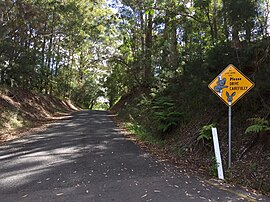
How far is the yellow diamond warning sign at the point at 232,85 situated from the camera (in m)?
5.73

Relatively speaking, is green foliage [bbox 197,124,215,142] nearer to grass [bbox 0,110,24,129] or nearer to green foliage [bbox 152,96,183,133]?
green foliage [bbox 152,96,183,133]

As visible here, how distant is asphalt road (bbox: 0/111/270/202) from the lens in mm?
4094

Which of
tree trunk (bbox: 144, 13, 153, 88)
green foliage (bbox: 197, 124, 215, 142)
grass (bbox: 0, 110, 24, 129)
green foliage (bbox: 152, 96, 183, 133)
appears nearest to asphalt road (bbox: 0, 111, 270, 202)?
green foliage (bbox: 197, 124, 215, 142)

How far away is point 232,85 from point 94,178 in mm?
3782

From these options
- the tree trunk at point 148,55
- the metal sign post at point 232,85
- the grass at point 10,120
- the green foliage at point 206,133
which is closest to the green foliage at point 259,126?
the metal sign post at point 232,85

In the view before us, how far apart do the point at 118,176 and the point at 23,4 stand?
13.8m

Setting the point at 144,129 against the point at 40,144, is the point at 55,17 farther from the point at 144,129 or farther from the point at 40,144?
the point at 40,144

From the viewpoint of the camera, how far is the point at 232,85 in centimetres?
580

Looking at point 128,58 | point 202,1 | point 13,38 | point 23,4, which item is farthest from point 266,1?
point 128,58

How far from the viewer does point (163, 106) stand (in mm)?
10711

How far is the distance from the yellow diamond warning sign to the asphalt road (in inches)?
81.6

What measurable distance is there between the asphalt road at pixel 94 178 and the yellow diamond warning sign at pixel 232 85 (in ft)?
6.80

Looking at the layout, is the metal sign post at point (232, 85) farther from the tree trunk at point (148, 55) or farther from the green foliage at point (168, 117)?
the tree trunk at point (148, 55)

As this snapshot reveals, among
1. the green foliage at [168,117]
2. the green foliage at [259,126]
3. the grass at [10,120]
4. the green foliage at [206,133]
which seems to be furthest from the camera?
Result: the grass at [10,120]
